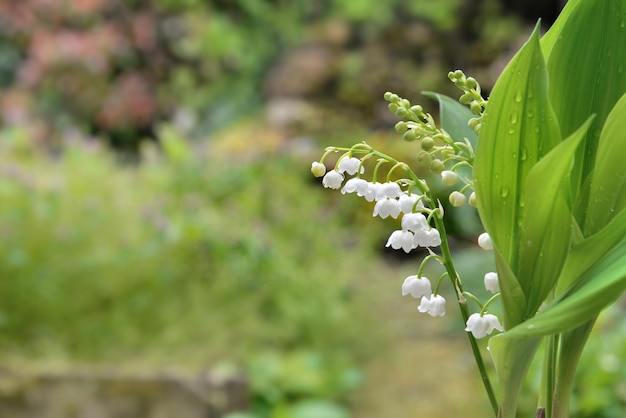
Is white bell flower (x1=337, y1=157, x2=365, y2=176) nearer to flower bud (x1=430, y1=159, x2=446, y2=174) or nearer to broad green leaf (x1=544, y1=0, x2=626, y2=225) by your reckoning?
flower bud (x1=430, y1=159, x2=446, y2=174)

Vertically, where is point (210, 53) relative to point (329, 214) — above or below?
above

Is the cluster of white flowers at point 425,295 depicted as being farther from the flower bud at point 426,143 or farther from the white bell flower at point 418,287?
the flower bud at point 426,143

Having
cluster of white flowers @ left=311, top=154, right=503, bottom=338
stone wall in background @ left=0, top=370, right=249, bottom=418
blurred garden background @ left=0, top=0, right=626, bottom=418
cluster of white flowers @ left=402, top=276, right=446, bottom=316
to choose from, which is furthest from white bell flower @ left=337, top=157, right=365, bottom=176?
stone wall in background @ left=0, top=370, right=249, bottom=418

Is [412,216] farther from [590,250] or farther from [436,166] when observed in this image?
[590,250]

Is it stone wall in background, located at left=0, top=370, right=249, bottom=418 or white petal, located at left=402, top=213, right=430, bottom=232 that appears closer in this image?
white petal, located at left=402, top=213, right=430, bottom=232

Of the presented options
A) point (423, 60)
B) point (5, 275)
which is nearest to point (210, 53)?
point (423, 60)

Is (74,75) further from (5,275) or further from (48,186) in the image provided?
(5,275)

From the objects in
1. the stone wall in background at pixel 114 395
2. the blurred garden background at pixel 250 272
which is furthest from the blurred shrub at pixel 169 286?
the stone wall in background at pixel 114 395
